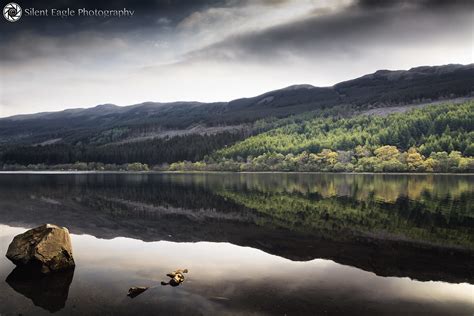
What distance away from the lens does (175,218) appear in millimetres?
52000

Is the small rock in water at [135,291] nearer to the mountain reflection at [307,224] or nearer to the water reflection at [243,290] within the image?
the water reflection at [243,290]

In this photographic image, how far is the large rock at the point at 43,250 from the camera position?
2616cm

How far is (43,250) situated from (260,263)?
14.4m

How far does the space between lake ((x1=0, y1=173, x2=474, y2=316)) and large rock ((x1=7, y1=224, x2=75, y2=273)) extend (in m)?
1.00

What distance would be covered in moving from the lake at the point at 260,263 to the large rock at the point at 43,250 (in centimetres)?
100

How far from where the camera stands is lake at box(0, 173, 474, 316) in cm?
2056

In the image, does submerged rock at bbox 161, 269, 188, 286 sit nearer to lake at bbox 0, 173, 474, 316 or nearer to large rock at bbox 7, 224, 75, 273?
lake at bbox 0, 173, 474, 316

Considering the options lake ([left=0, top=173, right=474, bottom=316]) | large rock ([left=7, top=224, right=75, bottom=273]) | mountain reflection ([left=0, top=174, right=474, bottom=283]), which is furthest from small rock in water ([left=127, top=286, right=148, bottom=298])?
mountain reflection ([left=0, top=174, right=474, bottom=283])

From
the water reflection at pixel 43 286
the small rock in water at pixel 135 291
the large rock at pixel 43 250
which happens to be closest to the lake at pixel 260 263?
the water reflection at pixel 43 286

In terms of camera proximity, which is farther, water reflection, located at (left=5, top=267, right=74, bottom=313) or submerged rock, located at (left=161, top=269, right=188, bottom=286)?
submerged rock, located at (left=161, top=269, right=188, bottom=286)

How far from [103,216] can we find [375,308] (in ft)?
136

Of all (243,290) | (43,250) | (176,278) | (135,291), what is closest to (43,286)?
(43,250)

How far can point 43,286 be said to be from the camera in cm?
2334

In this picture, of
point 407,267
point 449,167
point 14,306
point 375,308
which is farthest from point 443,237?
point 449,167
